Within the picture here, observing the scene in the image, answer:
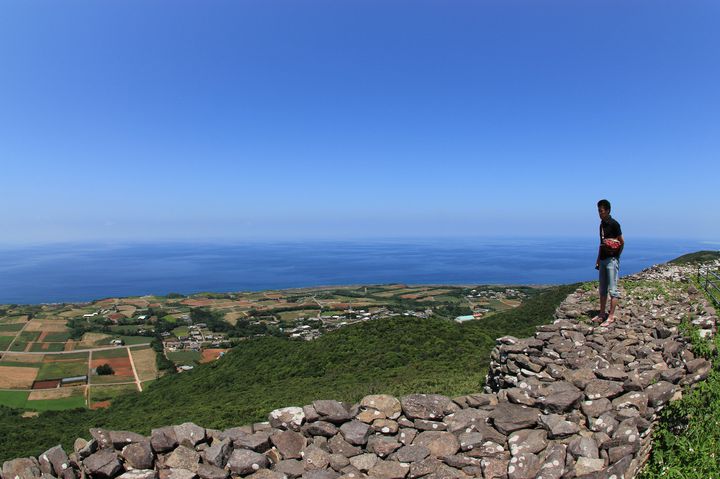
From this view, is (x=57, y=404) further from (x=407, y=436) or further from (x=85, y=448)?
(x=407, y=436)

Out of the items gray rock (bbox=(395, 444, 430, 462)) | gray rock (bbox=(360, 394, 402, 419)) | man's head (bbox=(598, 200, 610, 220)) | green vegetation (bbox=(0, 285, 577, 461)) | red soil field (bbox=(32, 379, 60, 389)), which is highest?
man's head (bbox=(598, 200, 610, 220))

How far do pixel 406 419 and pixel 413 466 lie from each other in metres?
0.98

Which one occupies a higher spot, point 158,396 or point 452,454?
point 452,454

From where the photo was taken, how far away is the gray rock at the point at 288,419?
5.76 metres

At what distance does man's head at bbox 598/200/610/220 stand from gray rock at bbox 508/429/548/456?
684cm

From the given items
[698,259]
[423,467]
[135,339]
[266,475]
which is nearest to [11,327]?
[135,339]

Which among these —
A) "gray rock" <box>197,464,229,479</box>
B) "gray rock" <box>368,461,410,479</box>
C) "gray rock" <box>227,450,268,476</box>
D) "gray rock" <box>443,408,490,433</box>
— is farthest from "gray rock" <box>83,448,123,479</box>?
"gray rock" <box>443,408,490,433</box>

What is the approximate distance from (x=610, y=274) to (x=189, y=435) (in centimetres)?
1031

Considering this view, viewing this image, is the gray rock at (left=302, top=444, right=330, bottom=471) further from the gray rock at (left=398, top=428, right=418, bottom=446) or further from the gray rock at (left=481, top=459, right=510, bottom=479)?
the gray rock at (left=481, top=459, right=510, bottom=479)

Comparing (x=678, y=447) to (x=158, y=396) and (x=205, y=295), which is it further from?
(x=205, y=295)

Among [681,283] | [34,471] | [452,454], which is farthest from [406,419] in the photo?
[681,283]

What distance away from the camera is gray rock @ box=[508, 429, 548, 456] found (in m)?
4.96

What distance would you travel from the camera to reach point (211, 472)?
4.79 metres

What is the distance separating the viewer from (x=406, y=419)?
587cm
